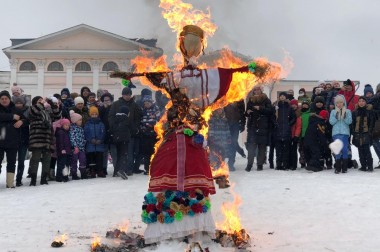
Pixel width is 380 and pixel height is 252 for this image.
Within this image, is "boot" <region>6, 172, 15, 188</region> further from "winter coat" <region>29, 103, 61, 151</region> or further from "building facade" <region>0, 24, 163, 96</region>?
"building facade" <region>0, 24, 163, 96</region>

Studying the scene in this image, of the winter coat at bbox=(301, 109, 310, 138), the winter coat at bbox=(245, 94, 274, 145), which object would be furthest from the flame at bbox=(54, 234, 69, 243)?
the winter coat at bbox=(301, 109, 310, 138)

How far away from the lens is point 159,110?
38.0 feet

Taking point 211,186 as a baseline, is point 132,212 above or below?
below

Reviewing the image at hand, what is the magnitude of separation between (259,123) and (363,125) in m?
2.36

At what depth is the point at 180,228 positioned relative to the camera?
4828mm

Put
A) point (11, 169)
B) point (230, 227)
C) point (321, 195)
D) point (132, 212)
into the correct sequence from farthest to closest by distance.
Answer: point (11, 169) < point (321, 195) < point (132, 212) < point (230, 227)

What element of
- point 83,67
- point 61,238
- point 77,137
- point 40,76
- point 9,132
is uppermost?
point 83,67

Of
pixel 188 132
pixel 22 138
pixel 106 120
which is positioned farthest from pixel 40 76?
pixel 188 132

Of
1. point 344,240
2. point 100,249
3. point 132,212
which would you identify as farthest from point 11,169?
point 344,240

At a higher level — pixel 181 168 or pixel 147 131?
pixel 147 131

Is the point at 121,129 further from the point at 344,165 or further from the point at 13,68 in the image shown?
the point at 13,68

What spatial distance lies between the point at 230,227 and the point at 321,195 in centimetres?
343

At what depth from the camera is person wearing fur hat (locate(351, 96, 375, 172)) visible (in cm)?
1105

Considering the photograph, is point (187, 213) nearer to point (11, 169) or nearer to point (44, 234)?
point (44, 234)
